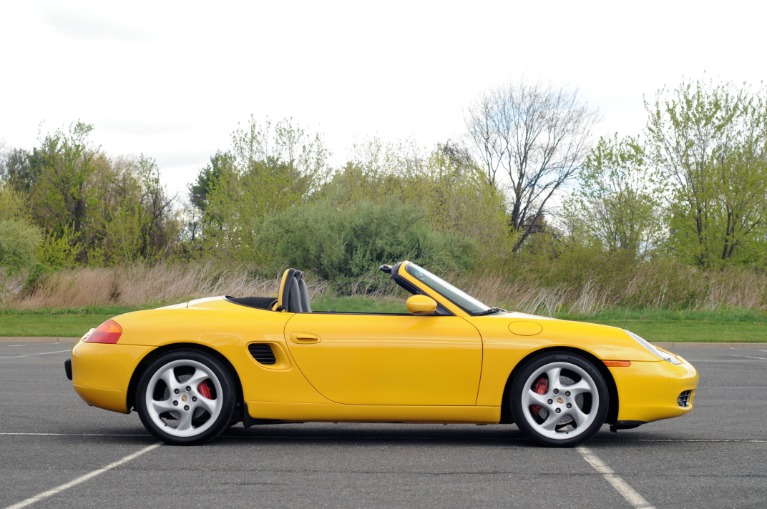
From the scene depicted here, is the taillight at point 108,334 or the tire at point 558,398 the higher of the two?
the taillight at point 108,334

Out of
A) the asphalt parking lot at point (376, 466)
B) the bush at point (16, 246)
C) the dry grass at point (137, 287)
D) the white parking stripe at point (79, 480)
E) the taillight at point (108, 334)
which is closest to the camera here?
the white parking stripe at point (79, 480)

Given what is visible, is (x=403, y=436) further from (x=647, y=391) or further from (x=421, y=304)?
(x=647, y=391)

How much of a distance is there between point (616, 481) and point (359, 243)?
81.4ft

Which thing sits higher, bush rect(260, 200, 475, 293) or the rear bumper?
bush rect(260, 200, 475, 293)

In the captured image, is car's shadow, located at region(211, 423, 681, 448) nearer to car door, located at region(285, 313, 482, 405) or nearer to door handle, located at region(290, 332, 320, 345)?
car door, located at region(285, 313, 482, 405)

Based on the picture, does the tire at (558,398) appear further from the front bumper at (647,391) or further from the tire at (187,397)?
the tire at (187,397)

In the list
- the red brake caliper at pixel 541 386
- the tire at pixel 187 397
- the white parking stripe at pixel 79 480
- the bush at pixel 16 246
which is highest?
the bush at pixel 16 246

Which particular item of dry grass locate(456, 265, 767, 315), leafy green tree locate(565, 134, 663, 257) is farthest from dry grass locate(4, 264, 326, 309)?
leafy green tree locate(565, 134, 663, 257)

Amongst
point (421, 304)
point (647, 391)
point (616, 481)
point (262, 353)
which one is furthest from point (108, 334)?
point (647, 391)

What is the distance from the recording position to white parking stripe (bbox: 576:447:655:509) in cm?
503

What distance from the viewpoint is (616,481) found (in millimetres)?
5641

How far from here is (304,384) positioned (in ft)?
22.3

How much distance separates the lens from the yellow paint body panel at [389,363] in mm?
6730

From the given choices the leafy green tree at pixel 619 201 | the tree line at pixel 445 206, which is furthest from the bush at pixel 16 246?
the leafy green tree at pixel 619 201
